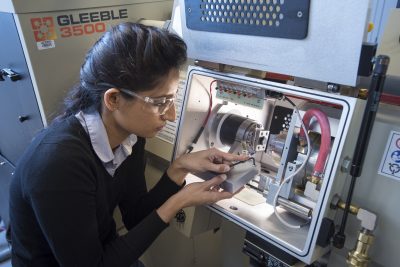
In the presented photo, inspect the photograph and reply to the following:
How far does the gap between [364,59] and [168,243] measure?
1.30m

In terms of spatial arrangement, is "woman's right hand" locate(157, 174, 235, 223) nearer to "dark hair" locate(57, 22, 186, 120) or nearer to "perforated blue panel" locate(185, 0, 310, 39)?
"dark hair" locate(57, 22, 186, 120)

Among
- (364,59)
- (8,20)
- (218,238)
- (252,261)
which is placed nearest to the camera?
(364,59)

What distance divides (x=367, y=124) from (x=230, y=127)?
480mm

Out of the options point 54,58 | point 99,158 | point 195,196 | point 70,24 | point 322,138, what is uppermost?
point 70,24

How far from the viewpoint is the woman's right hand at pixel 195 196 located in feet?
3.07

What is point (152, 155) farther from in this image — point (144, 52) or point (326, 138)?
point (326, 138)

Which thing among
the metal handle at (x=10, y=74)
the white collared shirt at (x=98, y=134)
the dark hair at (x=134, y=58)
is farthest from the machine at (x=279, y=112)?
the metal handle at (x=10, y=74)

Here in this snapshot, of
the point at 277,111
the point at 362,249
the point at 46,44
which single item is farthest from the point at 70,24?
the point at 362,249

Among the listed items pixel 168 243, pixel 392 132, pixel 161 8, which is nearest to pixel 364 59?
pixel 392 132

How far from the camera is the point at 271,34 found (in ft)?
2.30

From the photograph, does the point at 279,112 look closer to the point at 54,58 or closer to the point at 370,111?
the point at 370,111

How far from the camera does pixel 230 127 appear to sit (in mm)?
1070

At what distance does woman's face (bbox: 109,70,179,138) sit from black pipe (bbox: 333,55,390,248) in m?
0.48

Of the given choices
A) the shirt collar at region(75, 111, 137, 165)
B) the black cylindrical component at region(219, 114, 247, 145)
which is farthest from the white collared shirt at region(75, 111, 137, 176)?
the black cylindrical component at region(219, 114, 247, 145)
